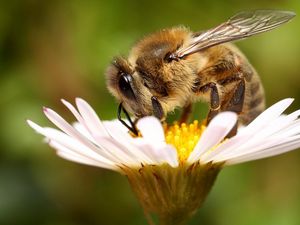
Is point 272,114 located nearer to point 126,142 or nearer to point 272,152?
point 272,152

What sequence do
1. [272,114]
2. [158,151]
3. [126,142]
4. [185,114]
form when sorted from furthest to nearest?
[185,114]
[272,114]
[126,142]
[158,151]

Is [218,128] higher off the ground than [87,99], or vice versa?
[87,99]

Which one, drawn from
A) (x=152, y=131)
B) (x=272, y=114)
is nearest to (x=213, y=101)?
(x=272, y=114)

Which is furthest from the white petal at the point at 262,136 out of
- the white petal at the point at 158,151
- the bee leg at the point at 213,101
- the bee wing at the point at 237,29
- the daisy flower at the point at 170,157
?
the bee wing at the point at 237,29

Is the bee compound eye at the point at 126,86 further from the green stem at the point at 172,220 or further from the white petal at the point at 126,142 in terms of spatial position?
the green stem at the point at 172,220

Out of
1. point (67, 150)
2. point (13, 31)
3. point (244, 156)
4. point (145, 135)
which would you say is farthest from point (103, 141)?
point (13, 31)
